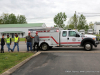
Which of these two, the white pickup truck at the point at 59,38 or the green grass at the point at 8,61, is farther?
the white pickup truck at the point at 59,38

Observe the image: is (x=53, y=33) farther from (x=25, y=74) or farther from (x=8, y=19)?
(x=8, y=19)

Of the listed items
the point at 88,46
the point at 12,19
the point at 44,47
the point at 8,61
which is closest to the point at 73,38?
the point at 88,46

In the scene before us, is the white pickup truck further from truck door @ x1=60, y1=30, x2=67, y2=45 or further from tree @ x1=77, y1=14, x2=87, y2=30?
tree @ x1=77, y1=14, x2=87, y2=30

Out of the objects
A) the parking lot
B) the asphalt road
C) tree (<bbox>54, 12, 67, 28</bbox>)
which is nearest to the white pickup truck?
the parking lot

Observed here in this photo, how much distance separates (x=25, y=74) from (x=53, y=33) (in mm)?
7990

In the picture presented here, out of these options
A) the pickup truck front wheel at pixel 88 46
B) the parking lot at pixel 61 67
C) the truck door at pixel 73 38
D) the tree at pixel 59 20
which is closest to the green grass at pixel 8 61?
the parking lot at pixel 61 67

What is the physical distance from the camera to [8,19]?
362ft

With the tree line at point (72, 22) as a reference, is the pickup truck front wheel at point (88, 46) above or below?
below

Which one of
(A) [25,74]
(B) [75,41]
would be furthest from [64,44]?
(A) [25,74]

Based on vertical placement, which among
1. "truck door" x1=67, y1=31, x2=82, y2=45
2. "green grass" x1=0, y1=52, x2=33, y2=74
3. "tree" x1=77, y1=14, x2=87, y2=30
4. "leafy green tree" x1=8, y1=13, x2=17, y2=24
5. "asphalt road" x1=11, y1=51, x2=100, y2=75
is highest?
"leafy green tree" x1=8, y1=13, x2=17, y2=24

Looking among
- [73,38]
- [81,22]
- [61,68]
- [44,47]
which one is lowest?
[61,68]

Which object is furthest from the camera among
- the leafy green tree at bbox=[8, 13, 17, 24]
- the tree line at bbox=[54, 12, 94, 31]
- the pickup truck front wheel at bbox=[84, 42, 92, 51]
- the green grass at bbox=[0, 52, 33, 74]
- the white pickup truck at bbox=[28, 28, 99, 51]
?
the leafy green tree at bbox=[8, 13, 17, 24]

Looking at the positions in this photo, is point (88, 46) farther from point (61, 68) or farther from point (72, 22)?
point (72, 22)

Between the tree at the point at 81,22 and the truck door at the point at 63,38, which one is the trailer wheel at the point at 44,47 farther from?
the tree at the point at 81,22
